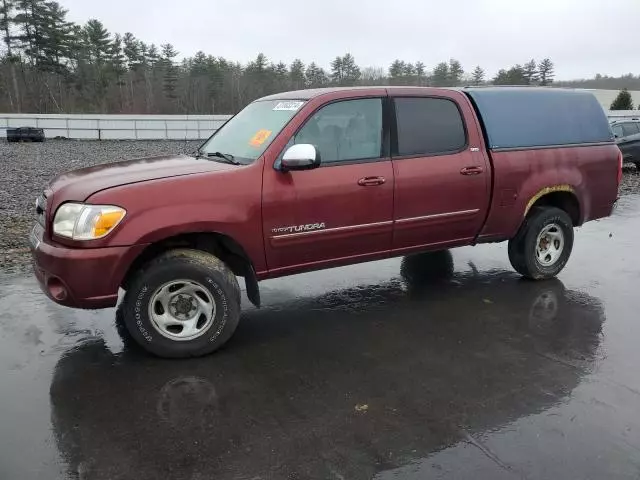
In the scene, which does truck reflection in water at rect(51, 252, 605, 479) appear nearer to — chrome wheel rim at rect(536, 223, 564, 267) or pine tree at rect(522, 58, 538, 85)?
chrome wheel rim at rect(536, 223, 564, 267)

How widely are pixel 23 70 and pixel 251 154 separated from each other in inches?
2701

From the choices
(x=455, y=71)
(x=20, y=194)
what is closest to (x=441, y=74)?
(x=455, y=71)

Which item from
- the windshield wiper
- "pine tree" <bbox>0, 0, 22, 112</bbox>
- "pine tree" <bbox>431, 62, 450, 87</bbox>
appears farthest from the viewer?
"pine tree" <bbox>431, 62, 450, 87</bbox>

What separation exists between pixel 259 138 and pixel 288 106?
42 cm

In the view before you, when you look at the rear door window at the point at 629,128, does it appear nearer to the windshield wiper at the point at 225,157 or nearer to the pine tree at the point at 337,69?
the windshield wiper at the point at 225,157

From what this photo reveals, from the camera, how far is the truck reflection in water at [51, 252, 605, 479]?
2.97m

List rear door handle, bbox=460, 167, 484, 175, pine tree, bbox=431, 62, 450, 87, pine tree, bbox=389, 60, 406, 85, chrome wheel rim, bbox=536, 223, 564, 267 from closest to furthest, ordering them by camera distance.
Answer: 1. rear door handle, bbox=460, 167, 484, 175
2. chrome wheel rim, bbox=536, 223, 564, 267
3. pine tree, bbox=431, 62, 450, 87
4. pine tree, bbox=389, 60, 406, 85

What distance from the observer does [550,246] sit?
6.01 m

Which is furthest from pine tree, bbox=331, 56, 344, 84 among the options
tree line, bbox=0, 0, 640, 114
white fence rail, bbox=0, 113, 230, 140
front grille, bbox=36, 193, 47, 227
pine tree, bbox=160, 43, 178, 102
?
front grille, bbox=36, 193, 47, 227

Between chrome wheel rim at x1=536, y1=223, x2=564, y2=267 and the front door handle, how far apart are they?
221 cm

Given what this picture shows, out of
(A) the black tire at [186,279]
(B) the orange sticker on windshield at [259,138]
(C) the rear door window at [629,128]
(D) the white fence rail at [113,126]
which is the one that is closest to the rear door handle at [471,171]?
(B) the orange sticker on windshield at [259,138]

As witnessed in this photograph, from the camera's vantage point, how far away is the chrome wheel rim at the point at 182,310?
13.4ft

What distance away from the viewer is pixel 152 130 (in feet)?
Answer: 136

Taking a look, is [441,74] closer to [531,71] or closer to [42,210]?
[531,71]
